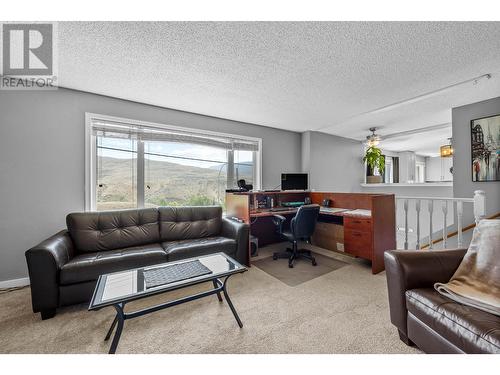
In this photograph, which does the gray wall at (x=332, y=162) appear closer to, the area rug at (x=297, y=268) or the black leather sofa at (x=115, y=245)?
the area rug at (x=297, y=268)

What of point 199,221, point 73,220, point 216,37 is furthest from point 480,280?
point 73,220

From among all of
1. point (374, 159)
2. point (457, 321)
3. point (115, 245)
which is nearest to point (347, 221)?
point (457, 321)

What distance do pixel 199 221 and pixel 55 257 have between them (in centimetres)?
151

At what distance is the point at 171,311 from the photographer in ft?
5.99

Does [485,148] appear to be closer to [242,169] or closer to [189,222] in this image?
[242,169]

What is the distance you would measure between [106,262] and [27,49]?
205 cm

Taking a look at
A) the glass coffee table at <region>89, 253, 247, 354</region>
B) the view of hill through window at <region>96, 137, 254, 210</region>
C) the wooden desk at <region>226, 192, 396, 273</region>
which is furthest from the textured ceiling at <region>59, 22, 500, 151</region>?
the glass coffee table at <region>89, 253, 247, 354</region>

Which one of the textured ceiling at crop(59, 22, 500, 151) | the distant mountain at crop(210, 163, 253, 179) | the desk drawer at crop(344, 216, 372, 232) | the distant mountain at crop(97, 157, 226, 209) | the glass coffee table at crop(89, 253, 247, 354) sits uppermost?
the textured ceiling at crop(59, 22, 500, 151)

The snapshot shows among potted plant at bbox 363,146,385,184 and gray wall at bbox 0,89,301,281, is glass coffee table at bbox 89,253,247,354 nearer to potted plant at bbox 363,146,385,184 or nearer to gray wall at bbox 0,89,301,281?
gray wall at bbox 0,89,301,281

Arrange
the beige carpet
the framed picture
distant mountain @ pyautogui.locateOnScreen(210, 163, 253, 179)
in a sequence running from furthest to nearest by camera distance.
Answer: distant mountain @ pyautogui.locateOnScreen(210, 163, 253, 179) < the framed picture < the beige carpet

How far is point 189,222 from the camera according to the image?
2.86 meters

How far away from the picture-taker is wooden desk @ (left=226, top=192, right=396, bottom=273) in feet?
8.66

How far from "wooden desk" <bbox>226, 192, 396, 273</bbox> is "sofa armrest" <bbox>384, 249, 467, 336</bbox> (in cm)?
125

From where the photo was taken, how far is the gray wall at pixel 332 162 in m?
4.55
